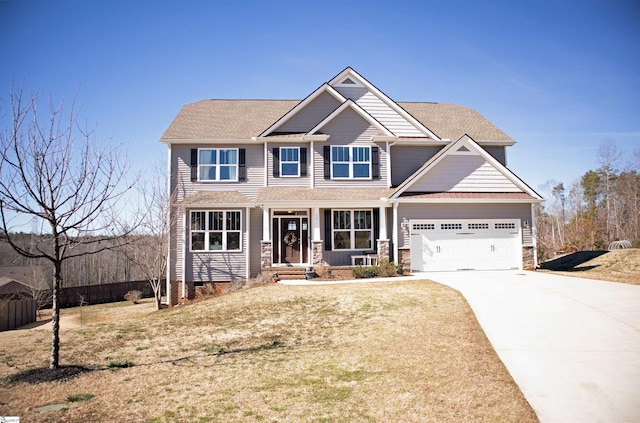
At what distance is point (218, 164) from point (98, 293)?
56.7 ft

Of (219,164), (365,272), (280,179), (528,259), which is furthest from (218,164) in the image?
(528,259)

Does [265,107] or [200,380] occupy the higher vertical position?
[265,107]

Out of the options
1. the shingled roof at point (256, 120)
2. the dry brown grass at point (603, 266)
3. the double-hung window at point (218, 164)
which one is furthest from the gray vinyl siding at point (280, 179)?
the dry brown grass at point (603, 266)

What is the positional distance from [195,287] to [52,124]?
12.8m

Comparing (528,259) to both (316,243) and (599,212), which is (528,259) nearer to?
(316,243)

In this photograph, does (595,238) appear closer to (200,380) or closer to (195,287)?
(195,287)

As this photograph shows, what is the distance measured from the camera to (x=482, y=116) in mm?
24750

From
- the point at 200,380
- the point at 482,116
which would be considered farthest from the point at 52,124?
the point at 482,116

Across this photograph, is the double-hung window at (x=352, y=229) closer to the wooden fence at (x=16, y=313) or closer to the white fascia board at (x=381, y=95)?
the white fascia board at (x=381, y=95)

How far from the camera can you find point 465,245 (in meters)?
19.2

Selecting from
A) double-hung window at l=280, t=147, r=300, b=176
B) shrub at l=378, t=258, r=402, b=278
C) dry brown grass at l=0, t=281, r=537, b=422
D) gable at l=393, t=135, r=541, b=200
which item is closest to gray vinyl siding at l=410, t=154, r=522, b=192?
gable at l=393, t=135, r=541, b=200

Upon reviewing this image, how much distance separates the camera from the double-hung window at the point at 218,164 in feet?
67.1

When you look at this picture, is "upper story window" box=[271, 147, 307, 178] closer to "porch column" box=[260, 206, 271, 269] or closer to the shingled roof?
the shingled roof

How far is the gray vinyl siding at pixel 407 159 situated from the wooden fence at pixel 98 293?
2120 cm
